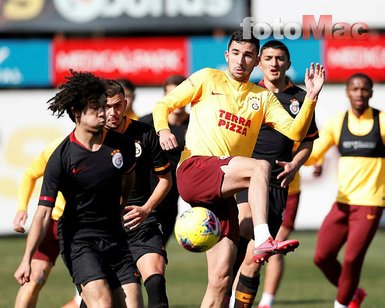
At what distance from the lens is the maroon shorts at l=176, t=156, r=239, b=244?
9484 mm

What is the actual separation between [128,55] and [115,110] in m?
12.5

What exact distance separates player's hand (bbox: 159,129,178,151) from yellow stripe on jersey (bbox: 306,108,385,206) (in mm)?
3957

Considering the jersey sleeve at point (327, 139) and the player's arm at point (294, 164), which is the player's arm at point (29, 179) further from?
the jersey sleeve at point (327, 139)

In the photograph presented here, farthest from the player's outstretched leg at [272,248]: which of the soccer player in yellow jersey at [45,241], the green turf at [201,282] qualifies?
the green turf at [201,282]

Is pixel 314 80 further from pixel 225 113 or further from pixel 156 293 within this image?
pixel 156 293

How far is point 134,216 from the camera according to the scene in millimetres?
9781

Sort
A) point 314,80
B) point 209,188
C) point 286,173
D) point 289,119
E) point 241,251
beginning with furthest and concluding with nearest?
point 241,251 → point 286,173 → point 289,119 → point 314,80 → point 209,188

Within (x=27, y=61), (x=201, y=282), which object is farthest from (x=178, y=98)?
(x=27, y=61)

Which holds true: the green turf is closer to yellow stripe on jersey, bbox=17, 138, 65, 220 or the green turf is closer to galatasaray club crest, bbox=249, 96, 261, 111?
yellow stripe on jersey, bbox=17, 138, 65, 220

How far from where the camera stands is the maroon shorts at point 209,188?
948 cm

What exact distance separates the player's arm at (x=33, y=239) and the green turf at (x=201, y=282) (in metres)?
4.47

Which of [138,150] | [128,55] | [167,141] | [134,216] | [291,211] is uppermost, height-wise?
[167,141]

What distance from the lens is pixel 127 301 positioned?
29.9 ft

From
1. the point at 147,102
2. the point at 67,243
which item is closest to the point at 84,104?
the point at 67,243
